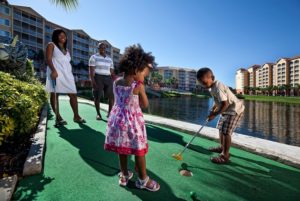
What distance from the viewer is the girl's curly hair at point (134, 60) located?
2.19m

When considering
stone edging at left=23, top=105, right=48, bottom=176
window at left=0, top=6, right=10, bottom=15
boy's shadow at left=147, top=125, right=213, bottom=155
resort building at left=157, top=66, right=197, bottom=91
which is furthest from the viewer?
resort building at left=157, top=66, right=197, bottom=91

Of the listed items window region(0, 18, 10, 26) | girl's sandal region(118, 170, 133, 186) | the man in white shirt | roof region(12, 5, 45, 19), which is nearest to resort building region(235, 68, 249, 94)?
roof region(12, 5, 45, 19)

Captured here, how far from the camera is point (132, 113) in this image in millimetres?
2219

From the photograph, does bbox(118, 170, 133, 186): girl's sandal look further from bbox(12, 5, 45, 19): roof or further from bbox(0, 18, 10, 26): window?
bbox(12, 5, 45, 19): roof

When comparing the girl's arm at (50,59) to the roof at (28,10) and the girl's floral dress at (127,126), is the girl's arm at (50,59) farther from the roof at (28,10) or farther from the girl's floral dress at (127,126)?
the roof at (28,10)

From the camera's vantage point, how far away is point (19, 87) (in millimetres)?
3734

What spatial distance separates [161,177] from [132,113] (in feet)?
2.76

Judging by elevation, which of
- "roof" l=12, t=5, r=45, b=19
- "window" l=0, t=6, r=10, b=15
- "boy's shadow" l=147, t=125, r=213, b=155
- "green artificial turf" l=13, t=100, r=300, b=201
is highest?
"roof" l=12, t=5, r=45, b=19

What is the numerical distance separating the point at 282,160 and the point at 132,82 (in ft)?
8.09

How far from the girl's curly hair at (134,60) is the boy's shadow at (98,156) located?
1167 mm

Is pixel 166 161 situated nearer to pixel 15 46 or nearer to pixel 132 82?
pixel 132 82

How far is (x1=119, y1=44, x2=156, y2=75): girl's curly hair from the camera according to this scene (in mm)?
2186

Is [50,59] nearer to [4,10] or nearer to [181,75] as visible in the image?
[4,10]

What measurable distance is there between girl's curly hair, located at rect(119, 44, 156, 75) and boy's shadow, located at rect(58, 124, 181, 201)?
117 cm
